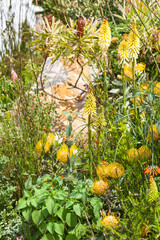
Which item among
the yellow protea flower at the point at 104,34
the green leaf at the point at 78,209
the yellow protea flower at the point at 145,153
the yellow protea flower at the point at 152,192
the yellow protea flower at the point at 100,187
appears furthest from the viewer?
the yellow protea flower at the point at 104,34

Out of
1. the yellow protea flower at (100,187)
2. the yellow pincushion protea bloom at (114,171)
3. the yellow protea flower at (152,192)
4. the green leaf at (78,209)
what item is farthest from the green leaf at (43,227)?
the yellow protea flower at (152,192)

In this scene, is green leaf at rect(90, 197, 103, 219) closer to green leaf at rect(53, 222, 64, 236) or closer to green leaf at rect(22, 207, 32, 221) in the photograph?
green leaf at rect(53, 222, 64, 236)

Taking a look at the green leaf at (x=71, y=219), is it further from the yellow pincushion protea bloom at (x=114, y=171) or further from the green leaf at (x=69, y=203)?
the yellow pincushion protea bloom at (x=114, y=171)

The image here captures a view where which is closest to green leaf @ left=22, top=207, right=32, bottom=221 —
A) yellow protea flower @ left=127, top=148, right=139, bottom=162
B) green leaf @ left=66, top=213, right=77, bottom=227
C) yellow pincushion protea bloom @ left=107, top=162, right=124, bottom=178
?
green leaf @ left=66, top=213, right=77, bottom=227

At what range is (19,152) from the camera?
8.07 feet

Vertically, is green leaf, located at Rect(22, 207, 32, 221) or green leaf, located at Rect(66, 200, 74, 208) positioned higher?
green leaf, located at Rect(66, 200, 74, 208)

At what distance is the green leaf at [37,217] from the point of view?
1.61m

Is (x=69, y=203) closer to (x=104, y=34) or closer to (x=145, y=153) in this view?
(x=145, y=153)

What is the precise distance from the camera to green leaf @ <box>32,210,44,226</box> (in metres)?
1.61

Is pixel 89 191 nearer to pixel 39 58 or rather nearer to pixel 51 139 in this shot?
pixel 51 139

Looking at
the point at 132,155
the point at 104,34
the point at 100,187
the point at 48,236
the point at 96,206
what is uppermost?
the point at 104,34

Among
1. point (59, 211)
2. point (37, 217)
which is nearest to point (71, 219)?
point (59, 211)

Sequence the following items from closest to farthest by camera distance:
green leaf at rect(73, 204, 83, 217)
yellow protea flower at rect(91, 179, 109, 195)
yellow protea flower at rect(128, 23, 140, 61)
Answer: green leaf at rect(73, 204, 83, 217) < yellow protea flower at rect(91, 179, 109, 195) < yellow protea flower at rect(128, 23, 140, 61)

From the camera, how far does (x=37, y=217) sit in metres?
1.62
